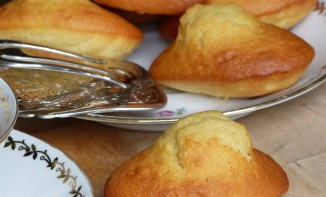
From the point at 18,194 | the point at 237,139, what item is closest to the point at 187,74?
the point at 237,139

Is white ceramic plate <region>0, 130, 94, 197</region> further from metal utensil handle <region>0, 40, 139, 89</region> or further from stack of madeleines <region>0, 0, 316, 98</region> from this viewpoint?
stack of madeleines <region>0, 0, 316, 98</region>

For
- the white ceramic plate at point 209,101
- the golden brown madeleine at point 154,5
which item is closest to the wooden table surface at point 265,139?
the white ceramic plate at point 209,101

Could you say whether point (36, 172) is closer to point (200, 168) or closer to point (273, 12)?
point (200, 168)

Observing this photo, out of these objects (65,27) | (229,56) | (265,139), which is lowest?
(265,139)

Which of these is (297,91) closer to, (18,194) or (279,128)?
(279,128)

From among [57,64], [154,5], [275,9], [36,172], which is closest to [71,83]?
[57,64]
